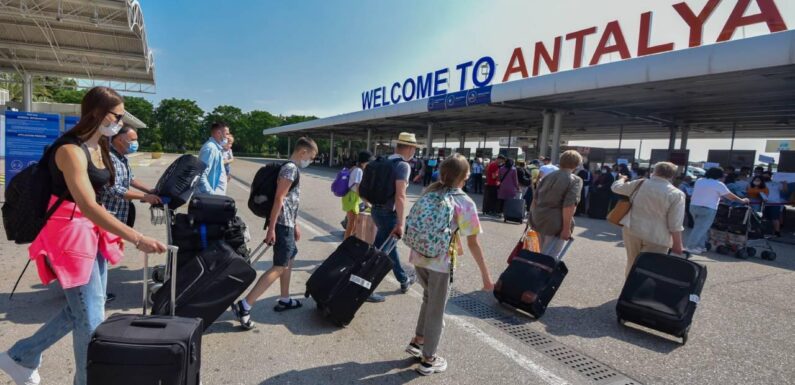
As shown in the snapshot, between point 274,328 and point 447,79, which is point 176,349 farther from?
point 447,79

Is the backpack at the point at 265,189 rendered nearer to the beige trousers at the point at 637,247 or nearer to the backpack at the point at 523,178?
the beige trousers at the point at 637,247

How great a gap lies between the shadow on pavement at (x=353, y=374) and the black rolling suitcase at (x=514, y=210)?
25.8 feet

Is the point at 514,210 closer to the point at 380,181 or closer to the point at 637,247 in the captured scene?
the point at 637,247

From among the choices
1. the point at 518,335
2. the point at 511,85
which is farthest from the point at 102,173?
the point at 511,85

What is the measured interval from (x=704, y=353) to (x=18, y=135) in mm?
13198

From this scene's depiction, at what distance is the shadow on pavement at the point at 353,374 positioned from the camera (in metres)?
2.86

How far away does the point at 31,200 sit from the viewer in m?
2.08

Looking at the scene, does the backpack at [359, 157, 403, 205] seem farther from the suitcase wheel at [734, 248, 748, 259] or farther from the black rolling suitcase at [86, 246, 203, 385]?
the suitcase wheel at [734, 248, 748, 259]

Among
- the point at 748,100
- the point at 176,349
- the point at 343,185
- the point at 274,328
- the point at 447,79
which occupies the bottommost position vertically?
the point at 274,328

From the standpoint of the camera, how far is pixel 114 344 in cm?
191

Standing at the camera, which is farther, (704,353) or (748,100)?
(748,100)

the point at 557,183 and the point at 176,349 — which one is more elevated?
the point at 557,183

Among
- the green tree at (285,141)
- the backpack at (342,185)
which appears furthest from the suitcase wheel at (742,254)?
the green tree at (285,141)

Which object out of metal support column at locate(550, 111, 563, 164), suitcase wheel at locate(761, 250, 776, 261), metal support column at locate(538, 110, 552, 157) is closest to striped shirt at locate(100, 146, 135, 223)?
suitcase wheel at locate(761, 250, 776, 261)
